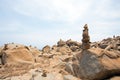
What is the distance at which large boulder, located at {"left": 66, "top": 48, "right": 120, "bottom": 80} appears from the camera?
20.7 meters

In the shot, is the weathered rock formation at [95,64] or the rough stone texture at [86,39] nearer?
the weathered rock formation at [95,64]

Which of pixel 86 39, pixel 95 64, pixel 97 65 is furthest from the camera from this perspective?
pixel 86 39

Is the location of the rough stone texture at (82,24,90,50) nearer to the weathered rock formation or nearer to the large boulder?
the weathered rock formation

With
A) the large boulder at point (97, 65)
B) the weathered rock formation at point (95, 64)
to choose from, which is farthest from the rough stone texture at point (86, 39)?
the large boulder at point (97, 65)

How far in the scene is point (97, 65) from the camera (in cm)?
2077

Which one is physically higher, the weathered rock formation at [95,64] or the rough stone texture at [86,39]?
the rough stone texture at [86,39]

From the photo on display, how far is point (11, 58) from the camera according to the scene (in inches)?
1373

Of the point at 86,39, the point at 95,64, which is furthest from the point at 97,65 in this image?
the point at 86,39

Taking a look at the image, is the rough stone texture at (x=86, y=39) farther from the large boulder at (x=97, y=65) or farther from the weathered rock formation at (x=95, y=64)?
the large boulder at (x=97, y=65)

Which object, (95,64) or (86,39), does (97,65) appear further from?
(86,39)

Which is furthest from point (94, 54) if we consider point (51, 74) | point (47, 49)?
point (47, 49)

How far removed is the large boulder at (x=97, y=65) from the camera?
20.7 meters

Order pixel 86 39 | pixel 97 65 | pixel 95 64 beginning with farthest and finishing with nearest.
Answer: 1. pixel 86 39
2. pixel 95 64
3. pixel 97 65

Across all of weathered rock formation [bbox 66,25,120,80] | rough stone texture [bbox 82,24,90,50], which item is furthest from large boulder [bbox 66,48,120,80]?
rough stone texture [bbox 82,24,90,50]
